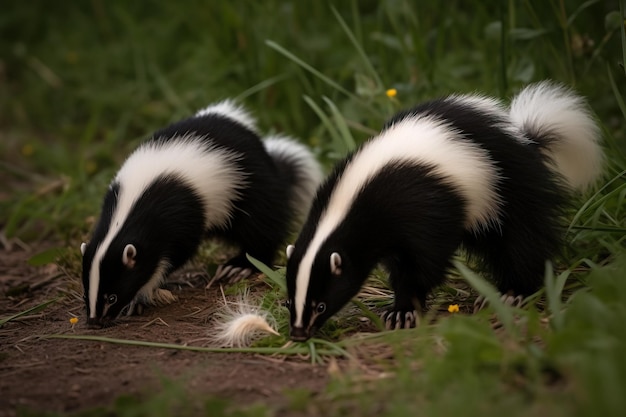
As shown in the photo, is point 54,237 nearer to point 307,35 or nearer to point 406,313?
point 307,35

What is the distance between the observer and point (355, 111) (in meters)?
8.23

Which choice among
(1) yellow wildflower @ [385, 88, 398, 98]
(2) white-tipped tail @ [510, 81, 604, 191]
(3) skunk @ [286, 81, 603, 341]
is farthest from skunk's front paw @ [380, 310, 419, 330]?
(1) yellow wildflower @ [385, 88, 398, 98]

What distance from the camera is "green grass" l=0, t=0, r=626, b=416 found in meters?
3.87

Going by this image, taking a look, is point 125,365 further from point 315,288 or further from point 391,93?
point 391,93

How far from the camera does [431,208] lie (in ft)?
16.6

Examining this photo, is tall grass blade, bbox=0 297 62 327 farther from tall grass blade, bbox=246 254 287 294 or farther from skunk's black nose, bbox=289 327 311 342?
skunk's black nose, bbox=289 327 311 342

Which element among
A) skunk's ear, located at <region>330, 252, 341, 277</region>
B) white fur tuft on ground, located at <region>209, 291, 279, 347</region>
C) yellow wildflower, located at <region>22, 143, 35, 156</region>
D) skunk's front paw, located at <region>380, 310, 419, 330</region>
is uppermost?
skunk's ear, located at <region>330, 252, 341, 277</region>

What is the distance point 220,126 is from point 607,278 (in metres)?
3.48

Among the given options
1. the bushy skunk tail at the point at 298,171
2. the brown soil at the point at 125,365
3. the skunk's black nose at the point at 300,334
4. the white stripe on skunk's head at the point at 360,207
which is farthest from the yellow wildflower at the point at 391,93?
the skunk's black nose at the point at 300,334

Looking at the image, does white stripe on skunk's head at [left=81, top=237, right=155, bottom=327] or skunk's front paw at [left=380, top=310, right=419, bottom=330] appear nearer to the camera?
skunk's front paw at [left=380, top=310, right=419, bottom=330]

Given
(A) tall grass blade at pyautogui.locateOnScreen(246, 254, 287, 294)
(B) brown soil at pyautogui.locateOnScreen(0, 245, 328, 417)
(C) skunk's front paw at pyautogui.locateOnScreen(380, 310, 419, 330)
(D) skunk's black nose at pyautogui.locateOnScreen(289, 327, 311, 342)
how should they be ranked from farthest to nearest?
1. (A) tall grass blade at pyautogui.locateOnScreen(246, 254, 287, 294)
2. (C) skunk's front paw at pyautogui.locateOnScreen(380, 310, 419, 330)
3. (D) skunk's black nose at pyautogui.locateOnScreen(289, 327, 311, 342)
4. (B) brown soil at pyautogui.locateOnScreen(0, 245, 328, 417)

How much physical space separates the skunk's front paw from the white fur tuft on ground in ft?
2.43

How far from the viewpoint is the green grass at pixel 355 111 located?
3.87m

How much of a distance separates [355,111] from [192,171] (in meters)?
2.42
